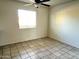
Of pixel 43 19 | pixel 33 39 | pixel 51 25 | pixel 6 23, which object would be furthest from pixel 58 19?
pixel 6 23

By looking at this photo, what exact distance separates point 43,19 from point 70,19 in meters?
1.95

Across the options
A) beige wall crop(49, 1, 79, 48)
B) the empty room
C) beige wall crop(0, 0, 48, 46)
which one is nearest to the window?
the empty room

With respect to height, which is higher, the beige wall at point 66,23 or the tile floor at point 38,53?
the beige wall at point 66,23

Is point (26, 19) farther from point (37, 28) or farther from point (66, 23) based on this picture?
point (66, 23)

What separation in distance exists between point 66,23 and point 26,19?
2408 millimetres

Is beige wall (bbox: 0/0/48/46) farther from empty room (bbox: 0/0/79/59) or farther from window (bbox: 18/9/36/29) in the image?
window (bbox: 18/9/36/29)

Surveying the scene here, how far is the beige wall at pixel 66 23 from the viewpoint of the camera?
10.8 ft

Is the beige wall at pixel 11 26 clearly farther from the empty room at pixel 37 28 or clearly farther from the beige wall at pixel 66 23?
the beige wall at pixel 66 23

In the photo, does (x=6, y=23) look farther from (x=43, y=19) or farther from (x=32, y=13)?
(x=43, y=19)

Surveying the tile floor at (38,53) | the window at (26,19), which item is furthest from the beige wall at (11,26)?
the tile floor at (38,53)

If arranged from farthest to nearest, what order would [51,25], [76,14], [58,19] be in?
[51,25], [58,19], [76,14]

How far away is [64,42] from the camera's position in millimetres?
3928

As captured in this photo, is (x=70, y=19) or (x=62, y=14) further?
(x=62, y=14)

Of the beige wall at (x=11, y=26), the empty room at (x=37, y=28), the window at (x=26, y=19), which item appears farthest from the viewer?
the window at (x=26, y=19)
